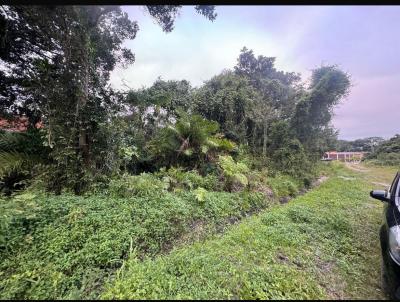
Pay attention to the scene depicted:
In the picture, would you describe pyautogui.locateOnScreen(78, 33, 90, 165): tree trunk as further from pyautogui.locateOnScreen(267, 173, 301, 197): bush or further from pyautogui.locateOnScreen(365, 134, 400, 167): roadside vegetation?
pyautogui.locateOnScreen(365, 134, 400, 167): roadside vegetation

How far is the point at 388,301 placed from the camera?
8.18 feet

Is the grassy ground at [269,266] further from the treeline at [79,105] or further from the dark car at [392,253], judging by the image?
the treeline at [79,105]

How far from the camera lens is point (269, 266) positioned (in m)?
2.95

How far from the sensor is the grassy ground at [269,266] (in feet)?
8.08

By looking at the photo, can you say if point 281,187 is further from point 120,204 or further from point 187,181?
point 120,204

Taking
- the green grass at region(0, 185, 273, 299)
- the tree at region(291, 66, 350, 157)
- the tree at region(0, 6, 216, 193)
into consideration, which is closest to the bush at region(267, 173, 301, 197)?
the green grass at region(0, 185, 273, 299)

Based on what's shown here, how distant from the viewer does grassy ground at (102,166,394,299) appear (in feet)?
8.08

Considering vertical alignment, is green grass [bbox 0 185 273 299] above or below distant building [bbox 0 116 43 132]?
below

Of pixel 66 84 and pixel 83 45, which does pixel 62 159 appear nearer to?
pixel 66 84

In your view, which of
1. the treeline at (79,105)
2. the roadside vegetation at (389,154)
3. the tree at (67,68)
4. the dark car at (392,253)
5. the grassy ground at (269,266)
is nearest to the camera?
the dark car at (392,253)

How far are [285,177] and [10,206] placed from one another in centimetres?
Result: 918

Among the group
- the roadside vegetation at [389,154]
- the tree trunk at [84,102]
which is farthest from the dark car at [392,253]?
the roadside vegetation at [389,154]
